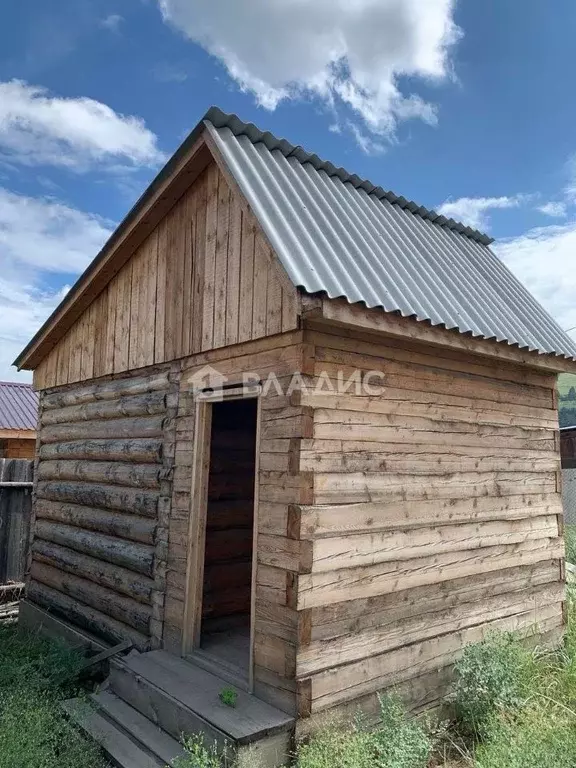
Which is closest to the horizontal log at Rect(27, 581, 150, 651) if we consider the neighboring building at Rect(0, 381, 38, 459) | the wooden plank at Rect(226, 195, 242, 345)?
the wooden plank at Rect(226, 195, 242, 345)

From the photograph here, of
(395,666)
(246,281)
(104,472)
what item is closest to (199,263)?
(246,281)

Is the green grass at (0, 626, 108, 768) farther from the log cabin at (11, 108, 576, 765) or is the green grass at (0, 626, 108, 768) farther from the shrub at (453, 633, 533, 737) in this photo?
the shrub at (453, 633, 533, 737)

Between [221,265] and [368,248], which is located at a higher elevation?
[368,248]

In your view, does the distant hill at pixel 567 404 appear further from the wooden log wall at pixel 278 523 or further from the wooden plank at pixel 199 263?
the wooden log wall at pixel 278 523

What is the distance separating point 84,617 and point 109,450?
208cm

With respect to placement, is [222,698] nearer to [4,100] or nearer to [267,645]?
[267,645]

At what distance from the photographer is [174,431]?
5582 mm

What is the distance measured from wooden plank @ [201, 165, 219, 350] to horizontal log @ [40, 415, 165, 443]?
46.1 inches

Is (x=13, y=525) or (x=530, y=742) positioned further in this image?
(x=13, y=525)

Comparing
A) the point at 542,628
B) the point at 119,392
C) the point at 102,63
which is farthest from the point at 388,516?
the point at 102,63

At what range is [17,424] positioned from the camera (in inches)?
695

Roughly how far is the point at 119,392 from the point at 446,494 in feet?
12.7

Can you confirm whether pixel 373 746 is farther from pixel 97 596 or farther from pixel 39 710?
pixel 97 596

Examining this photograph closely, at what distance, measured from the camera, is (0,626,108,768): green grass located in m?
3.97
